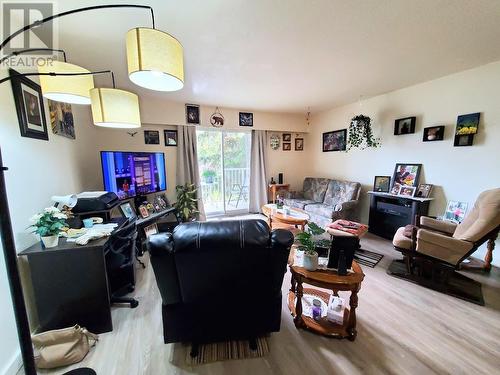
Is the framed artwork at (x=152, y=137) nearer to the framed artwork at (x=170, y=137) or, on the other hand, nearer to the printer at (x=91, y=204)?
the framed artwork at (x=170, y=137)

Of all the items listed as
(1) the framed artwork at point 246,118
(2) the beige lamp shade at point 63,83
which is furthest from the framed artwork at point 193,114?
(2) the beige lamp shade at point 63,83

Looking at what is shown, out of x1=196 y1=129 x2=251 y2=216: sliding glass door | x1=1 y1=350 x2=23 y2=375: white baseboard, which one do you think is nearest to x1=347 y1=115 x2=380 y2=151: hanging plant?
x1=196 y1=129 x2=251 y2=216: sliding glass door

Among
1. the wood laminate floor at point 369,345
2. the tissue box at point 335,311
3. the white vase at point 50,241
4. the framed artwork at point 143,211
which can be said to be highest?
the white vase at point 50,241

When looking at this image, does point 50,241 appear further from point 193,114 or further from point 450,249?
point 450,249

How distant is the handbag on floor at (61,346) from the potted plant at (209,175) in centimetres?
342

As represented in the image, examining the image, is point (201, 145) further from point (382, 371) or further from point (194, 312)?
point (382, 371)

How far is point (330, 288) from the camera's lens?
1524mm

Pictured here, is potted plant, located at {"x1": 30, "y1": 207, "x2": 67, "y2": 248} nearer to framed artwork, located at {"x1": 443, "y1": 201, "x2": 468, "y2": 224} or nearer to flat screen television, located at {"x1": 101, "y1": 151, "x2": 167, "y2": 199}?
flat screen television, located at {"x1": 101, "y1": 151, "x2": 167, "y2": 199}

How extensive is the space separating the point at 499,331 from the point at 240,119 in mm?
4472

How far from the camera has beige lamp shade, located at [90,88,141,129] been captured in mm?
1639

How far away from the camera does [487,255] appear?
251cm

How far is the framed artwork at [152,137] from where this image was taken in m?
3.87

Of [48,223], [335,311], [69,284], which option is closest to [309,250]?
[335,311]

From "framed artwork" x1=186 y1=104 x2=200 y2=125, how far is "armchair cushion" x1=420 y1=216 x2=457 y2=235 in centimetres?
394
